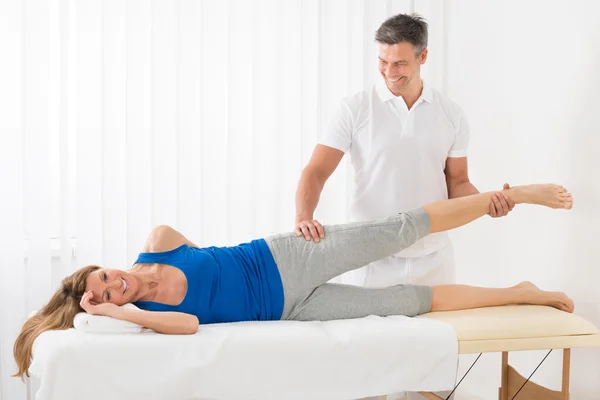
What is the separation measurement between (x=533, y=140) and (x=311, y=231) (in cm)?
115

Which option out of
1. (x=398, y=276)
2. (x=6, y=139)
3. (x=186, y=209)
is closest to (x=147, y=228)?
(x=186, y=209)

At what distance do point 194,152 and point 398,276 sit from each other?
1.17 meters

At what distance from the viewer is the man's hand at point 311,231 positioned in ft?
7.50

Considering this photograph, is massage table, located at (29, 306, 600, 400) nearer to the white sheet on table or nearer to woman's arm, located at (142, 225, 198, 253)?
the white sheet on table

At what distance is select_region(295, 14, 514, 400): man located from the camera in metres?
2.53

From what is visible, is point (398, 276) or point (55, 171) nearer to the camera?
point (398, 276)

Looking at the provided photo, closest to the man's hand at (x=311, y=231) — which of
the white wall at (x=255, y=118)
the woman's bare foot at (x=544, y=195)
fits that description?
Answer: the woman's bare foot at (x=544, y=195)

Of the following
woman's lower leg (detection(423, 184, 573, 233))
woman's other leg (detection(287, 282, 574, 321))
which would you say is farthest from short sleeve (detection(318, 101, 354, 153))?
woman's other leg (detection(287, 282, 574, 321))

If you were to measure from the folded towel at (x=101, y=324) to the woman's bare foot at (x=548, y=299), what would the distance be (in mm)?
1239

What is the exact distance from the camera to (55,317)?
2020mm

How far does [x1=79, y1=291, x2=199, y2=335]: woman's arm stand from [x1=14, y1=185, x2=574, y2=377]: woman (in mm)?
143

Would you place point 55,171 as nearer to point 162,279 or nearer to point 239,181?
point 239,181

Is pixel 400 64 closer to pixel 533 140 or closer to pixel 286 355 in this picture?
pixel 533 140

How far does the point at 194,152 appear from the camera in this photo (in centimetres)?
324
